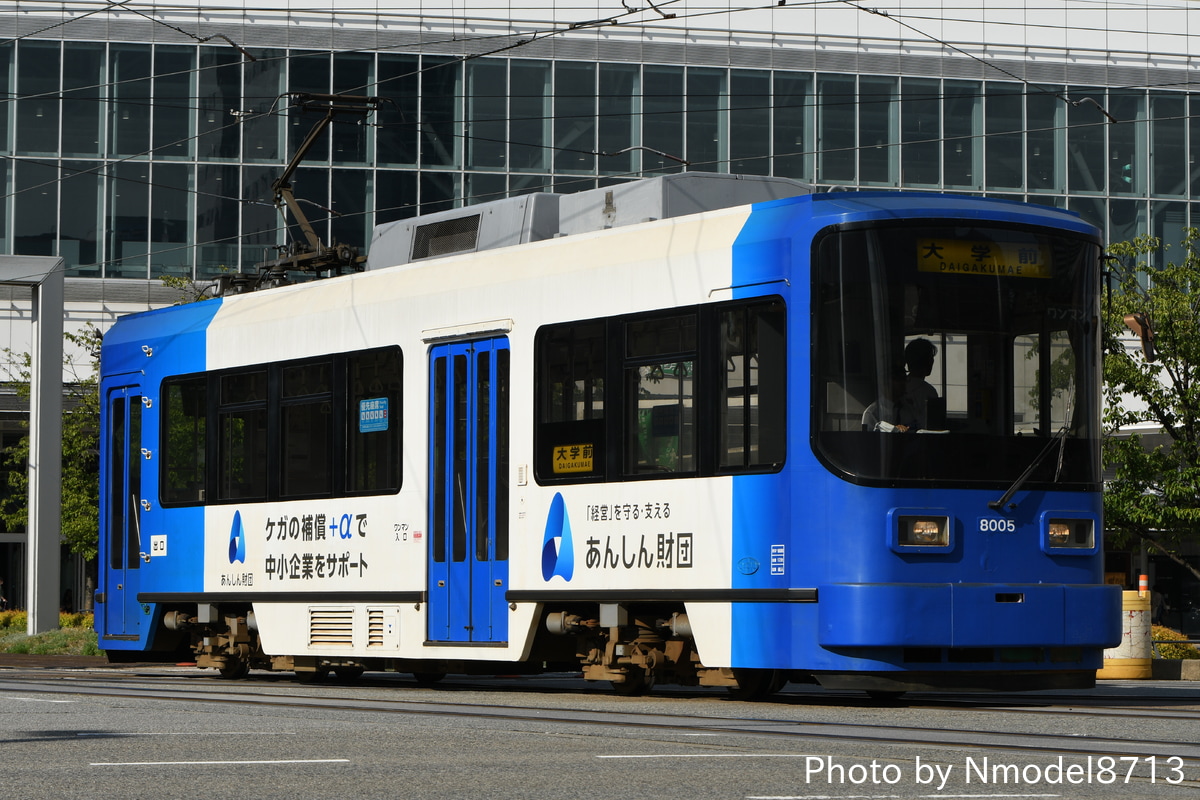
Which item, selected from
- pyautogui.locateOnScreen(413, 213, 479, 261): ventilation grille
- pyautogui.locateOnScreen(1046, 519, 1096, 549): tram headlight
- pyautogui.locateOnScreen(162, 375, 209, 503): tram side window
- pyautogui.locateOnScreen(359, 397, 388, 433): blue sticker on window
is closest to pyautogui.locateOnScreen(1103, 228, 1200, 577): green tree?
pyautogui.locateOnScreen(413, 213, 479, 261): ventilation grille

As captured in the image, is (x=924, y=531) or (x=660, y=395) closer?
(x=924, y=531)

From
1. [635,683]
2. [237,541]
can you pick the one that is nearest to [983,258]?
[635,683]

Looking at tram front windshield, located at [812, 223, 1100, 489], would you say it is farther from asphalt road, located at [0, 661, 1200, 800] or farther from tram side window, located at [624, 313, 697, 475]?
asphalt road, located at [0, 661, 1200, 800]

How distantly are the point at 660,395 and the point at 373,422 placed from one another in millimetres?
3288

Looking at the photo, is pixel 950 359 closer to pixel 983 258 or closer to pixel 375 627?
pixel 983 258

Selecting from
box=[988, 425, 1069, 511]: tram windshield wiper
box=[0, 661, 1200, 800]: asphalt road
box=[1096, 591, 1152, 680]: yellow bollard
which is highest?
box=[988, 425, 1069, 511]: tram windshield wiper

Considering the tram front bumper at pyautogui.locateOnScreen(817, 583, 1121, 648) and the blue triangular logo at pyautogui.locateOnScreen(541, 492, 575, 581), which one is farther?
the blue triangular logo at pyautogui.locateOnScreen(541, 492, 575, 581)

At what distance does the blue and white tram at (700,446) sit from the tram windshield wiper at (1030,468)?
0.02m

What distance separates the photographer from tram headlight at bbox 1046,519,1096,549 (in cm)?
1261

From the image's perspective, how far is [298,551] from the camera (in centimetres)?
1642

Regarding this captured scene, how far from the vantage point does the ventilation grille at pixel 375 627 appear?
15.5 m

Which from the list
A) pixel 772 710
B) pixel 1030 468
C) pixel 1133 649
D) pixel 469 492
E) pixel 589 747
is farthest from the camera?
pixel 1133 649

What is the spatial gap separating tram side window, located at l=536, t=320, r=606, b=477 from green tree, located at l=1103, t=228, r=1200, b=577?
46.3 feet

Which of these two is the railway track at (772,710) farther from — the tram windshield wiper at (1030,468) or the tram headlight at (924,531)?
the tram windshield wiper at (1030,468)
